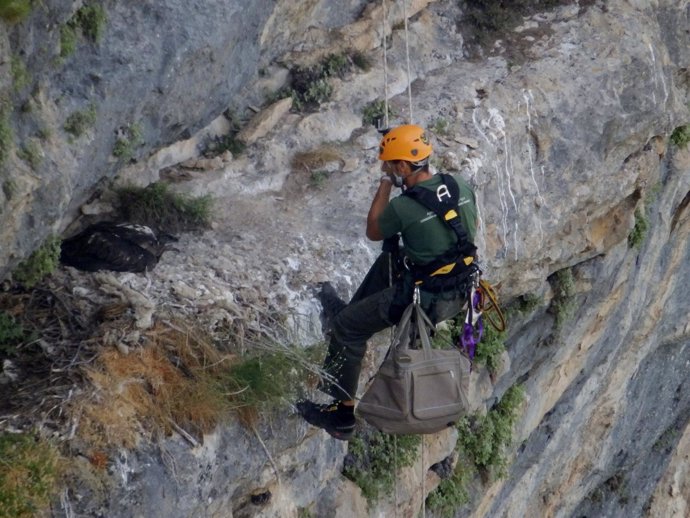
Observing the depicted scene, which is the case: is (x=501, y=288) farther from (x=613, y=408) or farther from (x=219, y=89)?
(x=613, y=408)

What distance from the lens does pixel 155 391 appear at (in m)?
7.16

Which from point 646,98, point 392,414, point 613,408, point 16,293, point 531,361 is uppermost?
point 16,293

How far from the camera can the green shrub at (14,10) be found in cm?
588

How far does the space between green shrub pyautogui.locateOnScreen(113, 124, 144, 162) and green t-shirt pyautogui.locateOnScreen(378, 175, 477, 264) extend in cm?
170

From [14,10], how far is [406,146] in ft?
8.70

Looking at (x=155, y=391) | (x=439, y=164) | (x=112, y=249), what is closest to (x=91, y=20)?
(x=112, y=249)

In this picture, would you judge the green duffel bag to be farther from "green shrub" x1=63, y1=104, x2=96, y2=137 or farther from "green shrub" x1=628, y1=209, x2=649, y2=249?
"green shrub" x1=628, y1=209, x2=649, y2=249

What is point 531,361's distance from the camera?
1278cm

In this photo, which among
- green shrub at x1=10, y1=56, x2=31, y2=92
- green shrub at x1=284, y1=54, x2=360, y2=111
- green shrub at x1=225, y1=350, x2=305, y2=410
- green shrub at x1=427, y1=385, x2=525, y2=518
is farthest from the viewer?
green shrub at x1=427, y1=385, x2=525, y2=518

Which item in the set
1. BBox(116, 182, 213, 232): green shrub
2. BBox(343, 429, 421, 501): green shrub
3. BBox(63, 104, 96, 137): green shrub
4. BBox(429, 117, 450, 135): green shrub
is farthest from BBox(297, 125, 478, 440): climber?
BBox(429, 117, 450, 135): green shrub

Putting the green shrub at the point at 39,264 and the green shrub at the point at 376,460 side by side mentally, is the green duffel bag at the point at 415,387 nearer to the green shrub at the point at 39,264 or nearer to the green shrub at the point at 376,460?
the green shrub at the point at 376,460

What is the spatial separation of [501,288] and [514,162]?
1264 millimetres

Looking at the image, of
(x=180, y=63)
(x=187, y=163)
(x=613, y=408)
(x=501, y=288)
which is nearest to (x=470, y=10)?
(x=501, y=288)

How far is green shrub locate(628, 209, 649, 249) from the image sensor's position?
13.5 m
